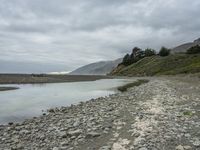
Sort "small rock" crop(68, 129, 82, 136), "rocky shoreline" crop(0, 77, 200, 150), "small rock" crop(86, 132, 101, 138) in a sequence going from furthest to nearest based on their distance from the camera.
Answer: "small rock" crop(68, 129, 82, 136) < "small rock" crop(86, 132, 101, 138) < "rocky shoreline" crop(0, 77, 200, 150)

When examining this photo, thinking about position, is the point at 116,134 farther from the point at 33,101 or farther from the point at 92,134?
the point at 33,101

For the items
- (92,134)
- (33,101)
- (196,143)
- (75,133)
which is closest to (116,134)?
(92,134)

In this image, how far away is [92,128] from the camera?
685 inches

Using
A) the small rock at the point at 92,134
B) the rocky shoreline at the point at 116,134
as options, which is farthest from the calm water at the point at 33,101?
the small rock at the point at 92,134

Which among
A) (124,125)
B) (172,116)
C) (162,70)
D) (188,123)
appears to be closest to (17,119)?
(124,125)

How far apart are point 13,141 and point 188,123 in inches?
390

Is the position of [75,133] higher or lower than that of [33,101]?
higher

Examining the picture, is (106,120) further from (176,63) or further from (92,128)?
(176,63)

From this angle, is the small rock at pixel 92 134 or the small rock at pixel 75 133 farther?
the small rock at pixel 75 133

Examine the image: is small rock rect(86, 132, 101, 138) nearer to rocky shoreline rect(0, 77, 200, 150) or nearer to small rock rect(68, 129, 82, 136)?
rocky shoreline rect(0, 77, 200, 150)

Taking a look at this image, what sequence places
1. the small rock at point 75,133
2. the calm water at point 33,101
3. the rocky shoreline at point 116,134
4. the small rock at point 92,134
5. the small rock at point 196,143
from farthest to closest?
the calm water at point 33,101
the small rock at point 75,133
the small rock at point 92,134
the rocky shoreline at point 116,134
the small rock at point 196,143

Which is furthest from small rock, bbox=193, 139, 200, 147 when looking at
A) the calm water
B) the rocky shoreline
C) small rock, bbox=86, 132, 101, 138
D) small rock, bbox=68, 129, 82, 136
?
the calm water

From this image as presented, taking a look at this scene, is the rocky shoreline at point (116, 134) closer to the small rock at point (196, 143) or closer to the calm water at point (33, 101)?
the small rock at point (196, 143)

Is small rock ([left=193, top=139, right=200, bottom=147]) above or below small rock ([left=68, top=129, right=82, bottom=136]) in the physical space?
below
